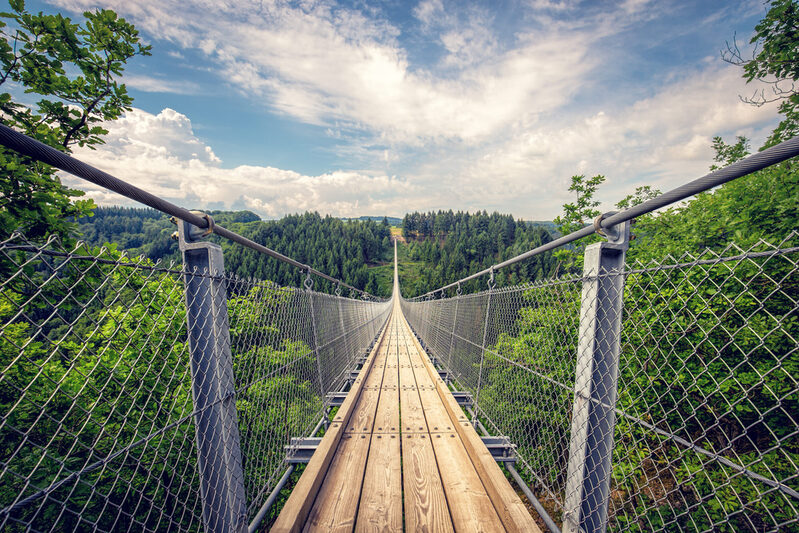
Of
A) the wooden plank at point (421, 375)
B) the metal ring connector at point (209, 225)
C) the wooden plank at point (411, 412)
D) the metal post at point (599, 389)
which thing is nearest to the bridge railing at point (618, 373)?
the metal post at point (599, 389)

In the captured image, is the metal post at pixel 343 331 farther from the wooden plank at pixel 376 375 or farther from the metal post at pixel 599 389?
the metal post at pixel 599 389

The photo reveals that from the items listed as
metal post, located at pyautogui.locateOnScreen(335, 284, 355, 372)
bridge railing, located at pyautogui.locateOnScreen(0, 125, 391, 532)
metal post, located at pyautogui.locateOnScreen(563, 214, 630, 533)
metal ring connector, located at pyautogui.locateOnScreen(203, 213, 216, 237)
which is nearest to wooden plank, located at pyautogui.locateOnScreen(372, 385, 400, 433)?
bridge railing, located at pyautogui.locateOnScreen(0, 125, 391, 532)

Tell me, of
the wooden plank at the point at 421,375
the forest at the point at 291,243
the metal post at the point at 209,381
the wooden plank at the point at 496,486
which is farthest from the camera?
the forest at the point at 291,243

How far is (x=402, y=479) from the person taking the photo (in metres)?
2.32

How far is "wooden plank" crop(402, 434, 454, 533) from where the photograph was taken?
192 cm

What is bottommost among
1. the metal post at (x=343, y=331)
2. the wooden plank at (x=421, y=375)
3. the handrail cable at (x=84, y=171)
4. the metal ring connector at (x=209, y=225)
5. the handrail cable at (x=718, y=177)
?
the wooden plank at (x=421, y=375)

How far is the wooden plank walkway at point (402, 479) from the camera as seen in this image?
190 cm

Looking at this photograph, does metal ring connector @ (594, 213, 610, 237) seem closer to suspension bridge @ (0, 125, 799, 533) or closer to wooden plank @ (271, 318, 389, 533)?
suspension bridge @ (0, 125, 799, 533)

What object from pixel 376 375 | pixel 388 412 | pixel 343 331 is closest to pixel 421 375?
pixel 376 375

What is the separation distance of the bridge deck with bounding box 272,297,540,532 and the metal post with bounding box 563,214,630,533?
0.35m

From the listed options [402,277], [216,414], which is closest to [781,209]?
[216,414]

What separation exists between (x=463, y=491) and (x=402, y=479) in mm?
427

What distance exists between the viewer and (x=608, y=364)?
5.34 ft

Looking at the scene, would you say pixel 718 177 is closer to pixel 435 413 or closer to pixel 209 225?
pixel 209 225
